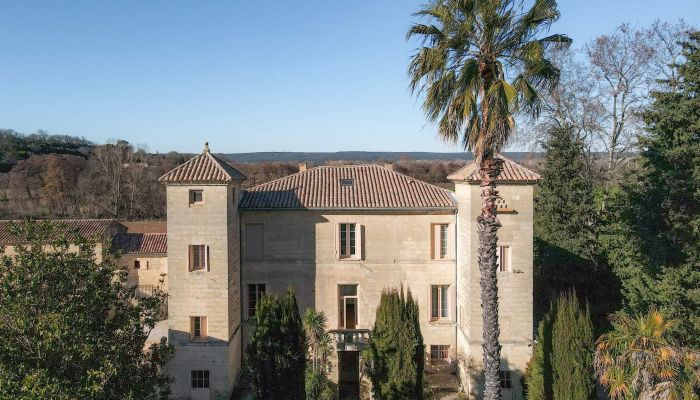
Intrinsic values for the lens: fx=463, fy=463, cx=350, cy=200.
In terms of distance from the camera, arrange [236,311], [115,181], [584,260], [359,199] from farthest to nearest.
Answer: [115,181]
[584,260]
[359,199]
[236,311]

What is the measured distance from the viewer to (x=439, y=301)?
20828mm

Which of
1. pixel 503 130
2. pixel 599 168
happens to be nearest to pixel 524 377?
pixel 503 130

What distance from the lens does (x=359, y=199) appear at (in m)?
21.0

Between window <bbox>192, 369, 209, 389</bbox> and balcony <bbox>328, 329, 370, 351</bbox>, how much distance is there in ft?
17.4

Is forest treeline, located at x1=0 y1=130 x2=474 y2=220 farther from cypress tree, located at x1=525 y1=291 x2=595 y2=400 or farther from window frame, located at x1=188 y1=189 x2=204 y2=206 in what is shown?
cypress tree, located at x1=525 y1=291 x2=595 y2=400

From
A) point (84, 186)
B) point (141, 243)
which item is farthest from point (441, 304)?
point (84, 186)

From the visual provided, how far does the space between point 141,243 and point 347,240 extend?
19.3 metres

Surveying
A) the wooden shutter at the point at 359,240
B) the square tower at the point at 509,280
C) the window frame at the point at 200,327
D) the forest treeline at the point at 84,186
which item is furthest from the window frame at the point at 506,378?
the forest treeline at the point at 84,186

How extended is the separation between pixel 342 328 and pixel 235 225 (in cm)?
664

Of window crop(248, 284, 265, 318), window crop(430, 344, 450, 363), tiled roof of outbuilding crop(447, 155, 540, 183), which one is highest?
tiled roof of outbuilding crop(447, 155, 540, 183)

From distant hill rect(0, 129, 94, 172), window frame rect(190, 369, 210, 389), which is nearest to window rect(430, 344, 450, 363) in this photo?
window frame rect(190, 369, 210, 389)

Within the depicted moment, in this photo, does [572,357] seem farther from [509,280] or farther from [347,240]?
[347,240]

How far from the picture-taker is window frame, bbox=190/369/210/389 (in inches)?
715

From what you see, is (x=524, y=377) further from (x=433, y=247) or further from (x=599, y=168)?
(x=599, y=168)
